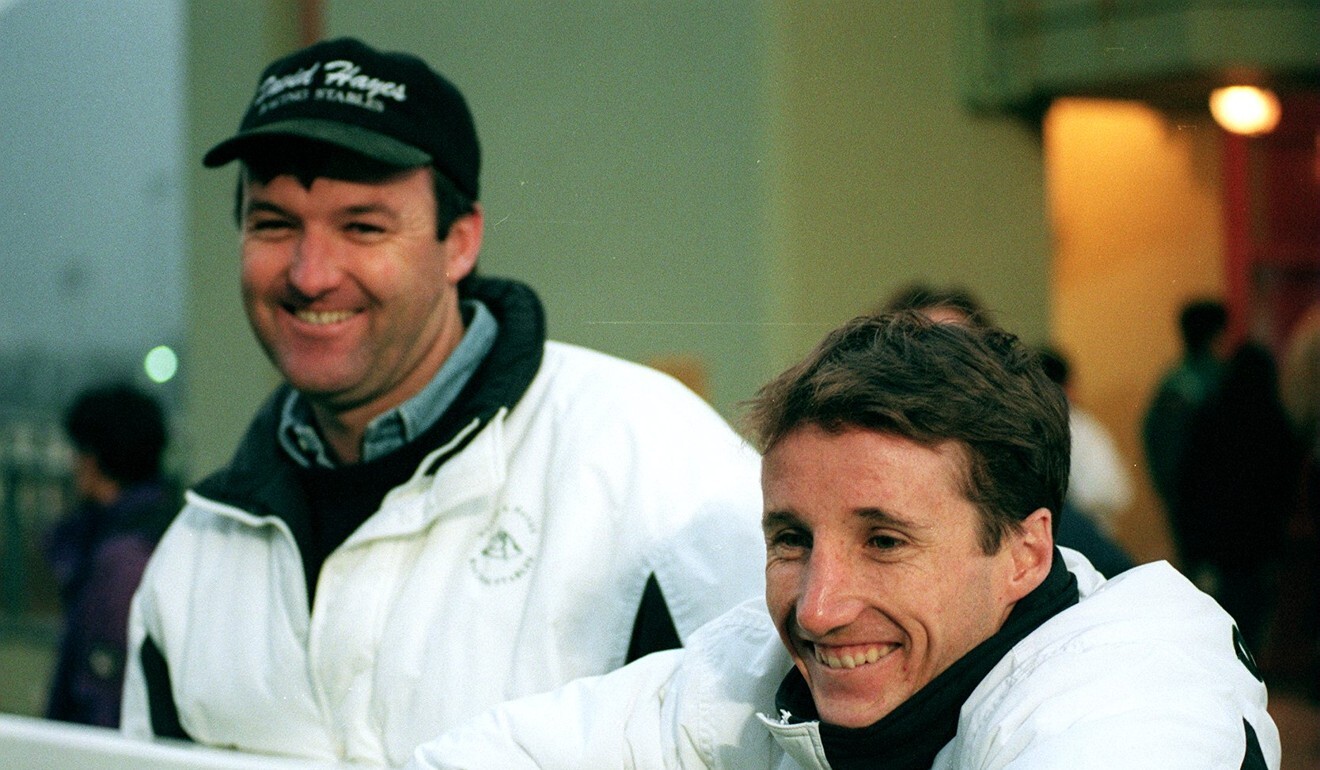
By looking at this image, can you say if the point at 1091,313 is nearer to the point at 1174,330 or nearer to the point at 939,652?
the point at 1174,330

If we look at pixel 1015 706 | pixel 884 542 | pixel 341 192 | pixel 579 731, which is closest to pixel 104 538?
pixel 341 192

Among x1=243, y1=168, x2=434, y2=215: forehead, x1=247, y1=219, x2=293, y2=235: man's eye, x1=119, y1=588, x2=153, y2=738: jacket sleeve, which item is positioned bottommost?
x1=119, y1=588, x2=153, y2=738: jacket sleeve

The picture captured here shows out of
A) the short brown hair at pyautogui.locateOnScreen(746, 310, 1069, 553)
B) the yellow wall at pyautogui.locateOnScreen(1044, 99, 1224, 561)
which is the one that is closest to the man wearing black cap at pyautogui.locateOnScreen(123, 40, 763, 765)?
the short brown hair at pyautogui.locateOnScreen(746, 310, 1069, 553)

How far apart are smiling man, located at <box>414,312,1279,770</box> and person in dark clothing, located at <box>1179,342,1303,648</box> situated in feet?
14.8

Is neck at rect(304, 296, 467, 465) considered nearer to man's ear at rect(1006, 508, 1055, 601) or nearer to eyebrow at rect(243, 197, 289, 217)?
eyebrow at rect(243, 197, 289, 217)

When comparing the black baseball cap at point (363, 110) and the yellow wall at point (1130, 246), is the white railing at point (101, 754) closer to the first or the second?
the black baseball cap at point (363, 110)

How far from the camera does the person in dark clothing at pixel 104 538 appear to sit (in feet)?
12.9

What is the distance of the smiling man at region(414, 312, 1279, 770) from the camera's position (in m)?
1.48

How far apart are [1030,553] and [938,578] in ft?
0.38

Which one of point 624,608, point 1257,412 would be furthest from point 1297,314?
point 624,608

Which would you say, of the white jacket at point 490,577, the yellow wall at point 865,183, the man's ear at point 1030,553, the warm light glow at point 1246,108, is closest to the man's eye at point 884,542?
the man's ear at point 1030,553

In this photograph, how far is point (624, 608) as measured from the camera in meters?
2.19

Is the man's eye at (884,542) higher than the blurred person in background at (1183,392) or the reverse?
higher

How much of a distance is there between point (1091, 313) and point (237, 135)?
6616 mm
